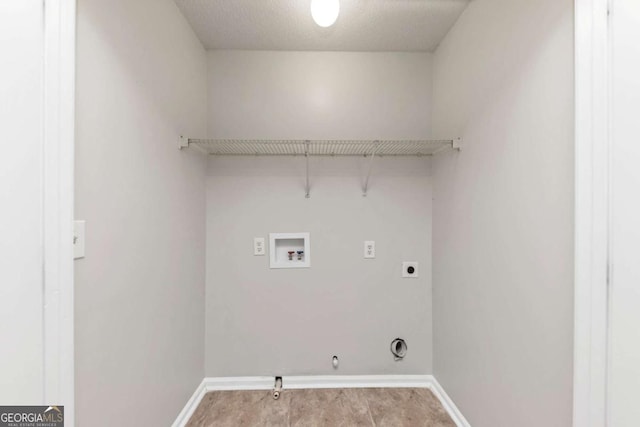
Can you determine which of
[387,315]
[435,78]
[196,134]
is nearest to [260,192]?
[196,134]

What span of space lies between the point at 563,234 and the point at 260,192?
1733mm

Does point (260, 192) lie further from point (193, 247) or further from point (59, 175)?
point (59, 175)

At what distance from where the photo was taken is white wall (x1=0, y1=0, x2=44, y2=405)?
0.72m

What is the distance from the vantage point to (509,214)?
129 centimetres

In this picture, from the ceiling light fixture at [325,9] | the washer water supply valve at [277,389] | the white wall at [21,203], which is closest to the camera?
the white wall at [21,203]

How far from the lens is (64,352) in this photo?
0.85m

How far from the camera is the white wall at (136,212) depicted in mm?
997

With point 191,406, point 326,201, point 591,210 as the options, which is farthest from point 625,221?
point 191,406

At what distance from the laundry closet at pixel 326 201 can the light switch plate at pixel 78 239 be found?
34 mm

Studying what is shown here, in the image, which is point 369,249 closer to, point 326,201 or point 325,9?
point 326,201

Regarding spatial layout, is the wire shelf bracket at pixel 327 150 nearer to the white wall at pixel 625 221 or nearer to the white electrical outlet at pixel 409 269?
the white electrical outlet at pixel 409 269

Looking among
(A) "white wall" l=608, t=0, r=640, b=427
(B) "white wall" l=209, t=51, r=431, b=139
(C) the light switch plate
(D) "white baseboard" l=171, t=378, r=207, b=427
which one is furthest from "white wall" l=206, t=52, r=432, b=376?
(A) "white wall" l=608, t=0, r=640, b=427

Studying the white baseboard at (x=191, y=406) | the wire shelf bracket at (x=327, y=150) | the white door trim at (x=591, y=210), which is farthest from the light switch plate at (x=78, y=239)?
the white door trim at (x=591, y=210)

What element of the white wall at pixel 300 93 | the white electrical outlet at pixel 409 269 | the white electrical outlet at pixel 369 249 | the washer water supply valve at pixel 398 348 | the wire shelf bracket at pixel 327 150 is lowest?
the washer water supply valve at pixel 398 348
